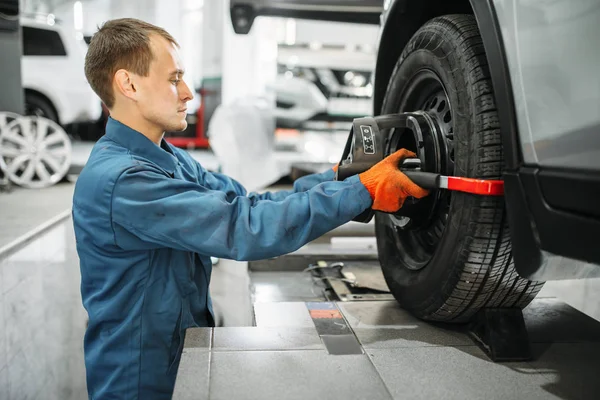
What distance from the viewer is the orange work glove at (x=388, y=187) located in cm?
130

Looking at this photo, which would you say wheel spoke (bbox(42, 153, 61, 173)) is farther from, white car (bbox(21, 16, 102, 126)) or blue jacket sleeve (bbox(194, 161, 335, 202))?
blue jacket sleeve (bbox(194, 161, 335, 202))

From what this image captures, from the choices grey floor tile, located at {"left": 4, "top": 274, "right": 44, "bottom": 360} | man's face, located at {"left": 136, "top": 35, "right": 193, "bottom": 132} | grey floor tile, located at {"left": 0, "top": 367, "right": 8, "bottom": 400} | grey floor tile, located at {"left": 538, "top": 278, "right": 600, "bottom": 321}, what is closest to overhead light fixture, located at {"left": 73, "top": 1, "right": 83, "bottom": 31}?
grey floor tile, located at {"left": 4, "top": 274, "right": 44, "bottom": 360}

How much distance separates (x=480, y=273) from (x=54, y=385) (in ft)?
10.0

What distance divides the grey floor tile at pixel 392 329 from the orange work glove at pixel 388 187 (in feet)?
1.12

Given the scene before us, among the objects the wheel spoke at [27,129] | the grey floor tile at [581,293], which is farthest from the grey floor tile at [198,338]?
the wheel spoke at [27,129]

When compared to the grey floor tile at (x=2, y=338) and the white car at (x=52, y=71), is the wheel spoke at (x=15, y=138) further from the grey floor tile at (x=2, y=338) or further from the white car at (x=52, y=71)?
the grey floor tile at (x=2, y=338)

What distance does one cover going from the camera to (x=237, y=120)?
441cm

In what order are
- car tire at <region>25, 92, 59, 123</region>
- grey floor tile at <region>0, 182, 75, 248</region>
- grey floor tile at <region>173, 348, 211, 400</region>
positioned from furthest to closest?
car tire at <region>25, 92, 59, 123</region> < grey floor tile at <region>0, 182, 75, 248</region> < grey floor tile at <region>173, 348, 211, 400</region>

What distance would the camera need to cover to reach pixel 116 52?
1445 millimetres

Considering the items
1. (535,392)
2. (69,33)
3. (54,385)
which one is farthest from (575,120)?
(69,33)

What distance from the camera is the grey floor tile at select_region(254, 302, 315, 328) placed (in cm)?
147

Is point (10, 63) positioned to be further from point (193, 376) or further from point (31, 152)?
point (193, 376)

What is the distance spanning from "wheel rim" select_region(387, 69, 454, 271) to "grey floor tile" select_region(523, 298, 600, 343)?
38 centimetres

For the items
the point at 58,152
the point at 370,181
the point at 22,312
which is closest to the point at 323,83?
the point at 58,152
